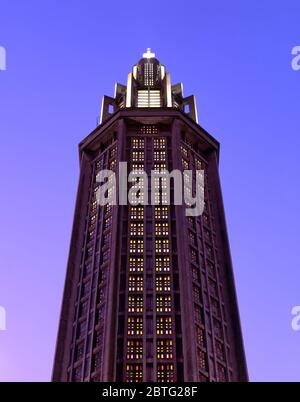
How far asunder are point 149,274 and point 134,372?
19243mm

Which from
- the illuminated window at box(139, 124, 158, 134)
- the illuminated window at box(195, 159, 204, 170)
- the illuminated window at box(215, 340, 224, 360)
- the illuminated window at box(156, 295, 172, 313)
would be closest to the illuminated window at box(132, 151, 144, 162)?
the illuminated window at box(139, 124, 158, 134)

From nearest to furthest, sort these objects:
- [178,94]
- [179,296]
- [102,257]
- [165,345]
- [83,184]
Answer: [165,345] < [179,296] < [102,257] < [83,184] < [178,94]

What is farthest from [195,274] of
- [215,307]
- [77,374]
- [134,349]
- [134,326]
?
[77,374]

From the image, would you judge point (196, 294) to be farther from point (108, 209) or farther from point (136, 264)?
point (108, 209)

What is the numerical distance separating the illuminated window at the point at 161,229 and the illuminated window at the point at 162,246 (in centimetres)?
160

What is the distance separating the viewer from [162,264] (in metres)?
110

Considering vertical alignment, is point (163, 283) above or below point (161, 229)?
below

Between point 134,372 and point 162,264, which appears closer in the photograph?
point 134,372

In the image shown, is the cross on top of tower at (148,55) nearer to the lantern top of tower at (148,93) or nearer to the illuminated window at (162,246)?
the lantern top of tower at (148,93)

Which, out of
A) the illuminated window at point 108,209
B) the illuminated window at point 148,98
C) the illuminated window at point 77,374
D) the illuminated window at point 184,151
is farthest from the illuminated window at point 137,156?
the illuminated window at point 77,374

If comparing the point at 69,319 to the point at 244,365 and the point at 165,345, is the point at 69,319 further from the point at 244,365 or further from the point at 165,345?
the point at 244,365

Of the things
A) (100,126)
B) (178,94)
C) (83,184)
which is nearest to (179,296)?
(83,184)

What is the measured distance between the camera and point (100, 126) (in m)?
138
